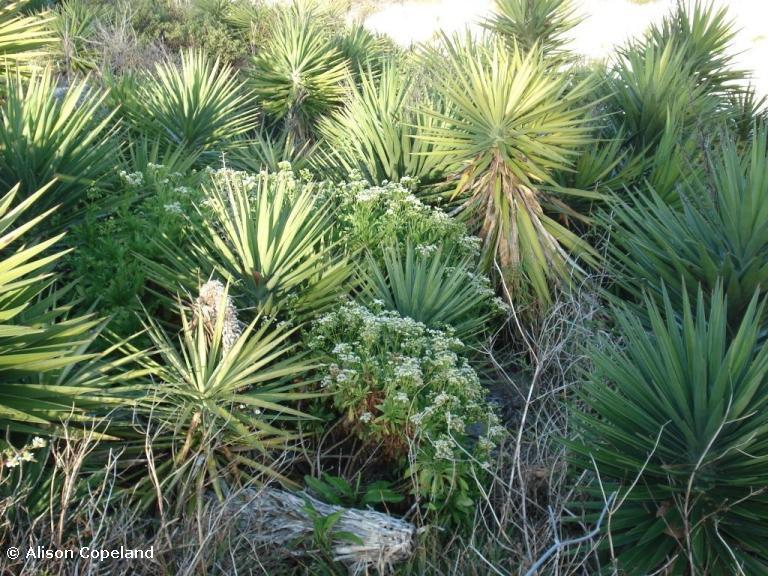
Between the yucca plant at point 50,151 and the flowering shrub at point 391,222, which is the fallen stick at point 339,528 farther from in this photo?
the yucca plant at point 50,151

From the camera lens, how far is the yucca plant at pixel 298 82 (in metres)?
9.52

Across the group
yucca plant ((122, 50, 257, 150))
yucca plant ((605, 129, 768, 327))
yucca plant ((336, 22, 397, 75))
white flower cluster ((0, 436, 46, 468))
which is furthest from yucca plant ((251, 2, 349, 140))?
white flower cluster ((0, 436, 46, 468))

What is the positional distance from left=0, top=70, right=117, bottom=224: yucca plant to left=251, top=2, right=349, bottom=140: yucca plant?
4648 millimetres

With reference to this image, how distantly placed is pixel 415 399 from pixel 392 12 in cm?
2282

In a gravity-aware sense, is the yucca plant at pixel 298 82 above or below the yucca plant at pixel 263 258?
above

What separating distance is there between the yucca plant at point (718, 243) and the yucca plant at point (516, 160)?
3.67 ft

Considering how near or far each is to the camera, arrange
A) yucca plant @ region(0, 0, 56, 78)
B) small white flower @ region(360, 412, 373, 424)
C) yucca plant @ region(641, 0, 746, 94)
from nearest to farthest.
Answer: small white flower @ region(360, 412, 373, 424) < yucca plant @ region(0, 0, 56, 78) < yucca plant @ region(641, 0, 746, 94)

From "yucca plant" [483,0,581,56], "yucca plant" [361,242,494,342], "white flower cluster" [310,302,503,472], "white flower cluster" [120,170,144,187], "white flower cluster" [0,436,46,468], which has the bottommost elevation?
"white flower cluster" [0,436,46,468]

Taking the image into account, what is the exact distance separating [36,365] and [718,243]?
3.45 metres

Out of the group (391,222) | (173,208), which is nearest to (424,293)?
(391,222)

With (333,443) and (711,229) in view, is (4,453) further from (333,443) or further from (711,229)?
(711,229)

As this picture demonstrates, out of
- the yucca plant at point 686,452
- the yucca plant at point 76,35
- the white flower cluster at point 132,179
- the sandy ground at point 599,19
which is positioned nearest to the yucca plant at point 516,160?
the white flower cluster at point 132,179

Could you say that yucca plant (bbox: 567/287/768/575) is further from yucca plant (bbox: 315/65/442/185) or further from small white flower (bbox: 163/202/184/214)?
yucca plant (bbox: 315/65/442/185)

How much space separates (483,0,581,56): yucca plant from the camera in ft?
31.0
